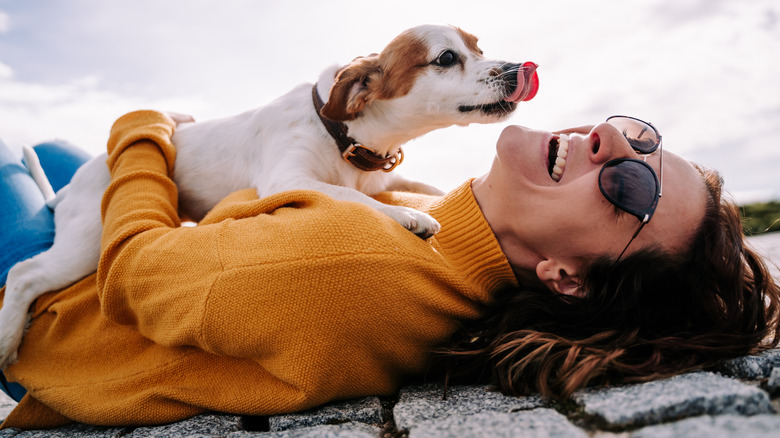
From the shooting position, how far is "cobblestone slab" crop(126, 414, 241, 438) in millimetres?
1419

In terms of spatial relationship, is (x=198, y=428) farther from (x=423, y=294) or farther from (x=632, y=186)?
(x=632, y=186)

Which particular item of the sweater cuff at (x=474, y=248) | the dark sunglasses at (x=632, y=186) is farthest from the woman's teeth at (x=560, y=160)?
the sweater cuff at (x=474, y=248)

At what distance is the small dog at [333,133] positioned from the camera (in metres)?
2.35

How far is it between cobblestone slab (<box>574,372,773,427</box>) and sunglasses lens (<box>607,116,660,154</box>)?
0.82 meters

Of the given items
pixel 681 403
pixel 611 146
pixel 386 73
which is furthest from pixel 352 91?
pixel 681 403

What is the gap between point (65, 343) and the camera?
1.81 m

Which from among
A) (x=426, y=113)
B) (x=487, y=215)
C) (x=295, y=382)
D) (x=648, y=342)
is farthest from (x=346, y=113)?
(x=648, y=342)

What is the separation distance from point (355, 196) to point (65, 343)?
3.74 feet

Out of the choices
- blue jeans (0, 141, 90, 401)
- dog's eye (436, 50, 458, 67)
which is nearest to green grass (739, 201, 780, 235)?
dog's eye (436, 50, 458, 67)

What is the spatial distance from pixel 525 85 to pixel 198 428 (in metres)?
1.87

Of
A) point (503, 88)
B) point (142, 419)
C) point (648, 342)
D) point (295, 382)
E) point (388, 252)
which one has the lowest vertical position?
point (142, 419)

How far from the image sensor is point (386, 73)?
8.25ft

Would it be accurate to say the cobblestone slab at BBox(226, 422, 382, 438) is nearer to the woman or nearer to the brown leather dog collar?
the woman

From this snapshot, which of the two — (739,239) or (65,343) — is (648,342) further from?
(65,343)
